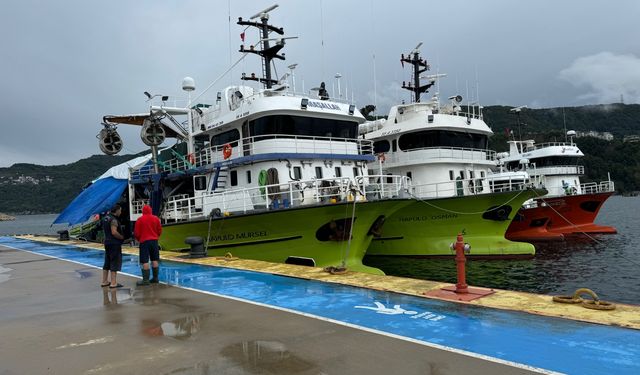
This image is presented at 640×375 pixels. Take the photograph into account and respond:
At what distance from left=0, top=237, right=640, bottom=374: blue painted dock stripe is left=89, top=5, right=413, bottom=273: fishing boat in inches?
180

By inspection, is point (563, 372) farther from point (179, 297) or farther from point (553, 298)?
point (179, 297)

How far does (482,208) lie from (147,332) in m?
16.1

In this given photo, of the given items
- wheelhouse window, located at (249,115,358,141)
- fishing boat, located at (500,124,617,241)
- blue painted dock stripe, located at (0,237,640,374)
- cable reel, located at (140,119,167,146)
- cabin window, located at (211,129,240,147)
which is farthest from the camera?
fishing boat, located at (500,124,617,241)

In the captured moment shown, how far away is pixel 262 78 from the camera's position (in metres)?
19.6

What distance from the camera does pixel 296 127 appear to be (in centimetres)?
1561

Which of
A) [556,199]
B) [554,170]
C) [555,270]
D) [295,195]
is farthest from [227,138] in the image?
[554,170]

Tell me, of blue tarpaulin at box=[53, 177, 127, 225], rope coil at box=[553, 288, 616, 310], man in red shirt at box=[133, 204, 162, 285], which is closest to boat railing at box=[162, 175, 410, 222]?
man in red shirt at box=[133, 204, 162, 285]

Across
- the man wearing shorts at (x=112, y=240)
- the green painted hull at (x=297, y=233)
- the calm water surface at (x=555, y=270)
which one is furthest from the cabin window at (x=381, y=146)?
the man wearing shorts at (x=112, y=240)

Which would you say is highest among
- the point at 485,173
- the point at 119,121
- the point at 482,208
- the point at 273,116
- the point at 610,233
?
the point at 119,121

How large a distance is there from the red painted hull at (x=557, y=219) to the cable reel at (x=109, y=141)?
21.5 meters

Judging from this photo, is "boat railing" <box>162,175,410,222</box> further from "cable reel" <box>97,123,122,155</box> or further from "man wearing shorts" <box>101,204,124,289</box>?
"cable reel" <box>97,123,122,155</box>

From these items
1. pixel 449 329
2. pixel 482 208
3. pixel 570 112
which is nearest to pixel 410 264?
pixel 482 208

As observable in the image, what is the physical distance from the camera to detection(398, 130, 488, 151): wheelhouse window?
21.6m

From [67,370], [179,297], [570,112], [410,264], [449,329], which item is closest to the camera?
[67,370]
